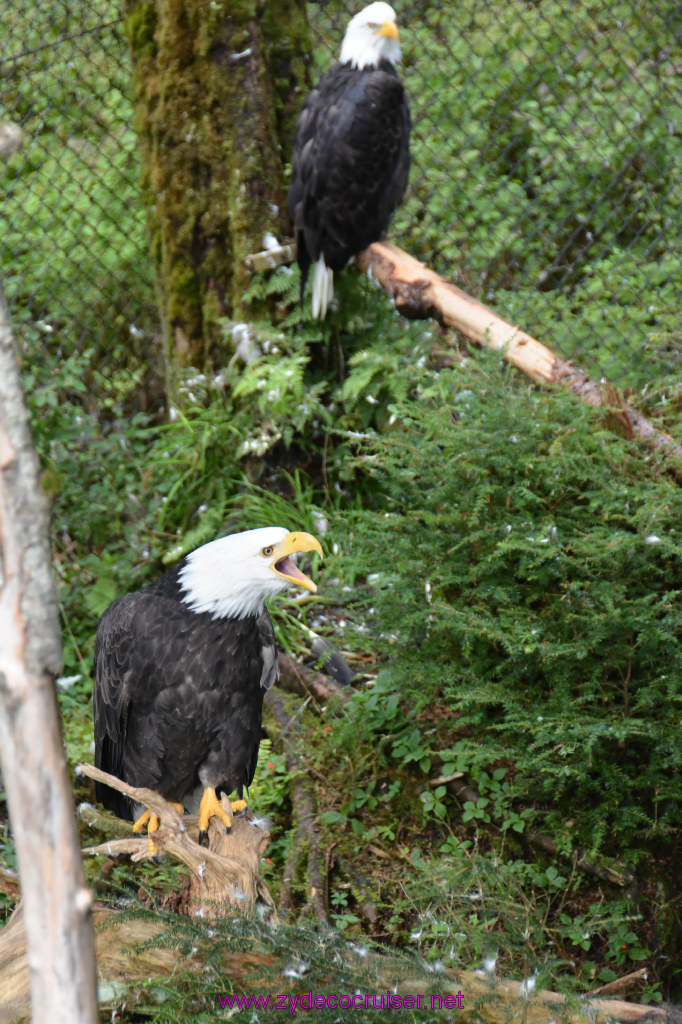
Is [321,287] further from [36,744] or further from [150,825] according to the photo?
[36,744]

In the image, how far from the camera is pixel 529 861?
2.77 metres

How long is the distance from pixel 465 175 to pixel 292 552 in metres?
3.54

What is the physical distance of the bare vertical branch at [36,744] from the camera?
Result: 830 millimetres

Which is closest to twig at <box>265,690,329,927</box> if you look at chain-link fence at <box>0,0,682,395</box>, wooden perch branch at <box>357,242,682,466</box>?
wooden perch branch at <box>357,242,682,466</box>

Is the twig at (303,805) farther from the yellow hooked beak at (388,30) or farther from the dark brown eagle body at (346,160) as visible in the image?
the yellow hooked beak at (388,30)

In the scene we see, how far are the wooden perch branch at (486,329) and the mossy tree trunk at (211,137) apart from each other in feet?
2.06

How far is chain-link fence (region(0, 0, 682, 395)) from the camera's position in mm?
4453

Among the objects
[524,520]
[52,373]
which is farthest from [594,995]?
[52,373]

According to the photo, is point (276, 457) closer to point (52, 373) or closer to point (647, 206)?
point (52, 373)

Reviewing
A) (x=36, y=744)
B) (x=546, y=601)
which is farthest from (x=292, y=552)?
(x=36, y=744)

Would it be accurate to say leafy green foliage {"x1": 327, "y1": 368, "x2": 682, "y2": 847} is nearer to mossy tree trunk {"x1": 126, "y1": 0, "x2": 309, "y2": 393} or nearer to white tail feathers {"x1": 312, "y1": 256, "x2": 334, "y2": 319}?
white tail feathers {"x1": 312, "y1": 256, "x2": 334, "y2": 319}

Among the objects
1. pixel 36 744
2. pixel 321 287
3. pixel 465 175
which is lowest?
pixel 321 287

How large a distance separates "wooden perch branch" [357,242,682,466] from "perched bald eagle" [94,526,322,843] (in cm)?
113

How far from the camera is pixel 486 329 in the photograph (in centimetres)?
308
